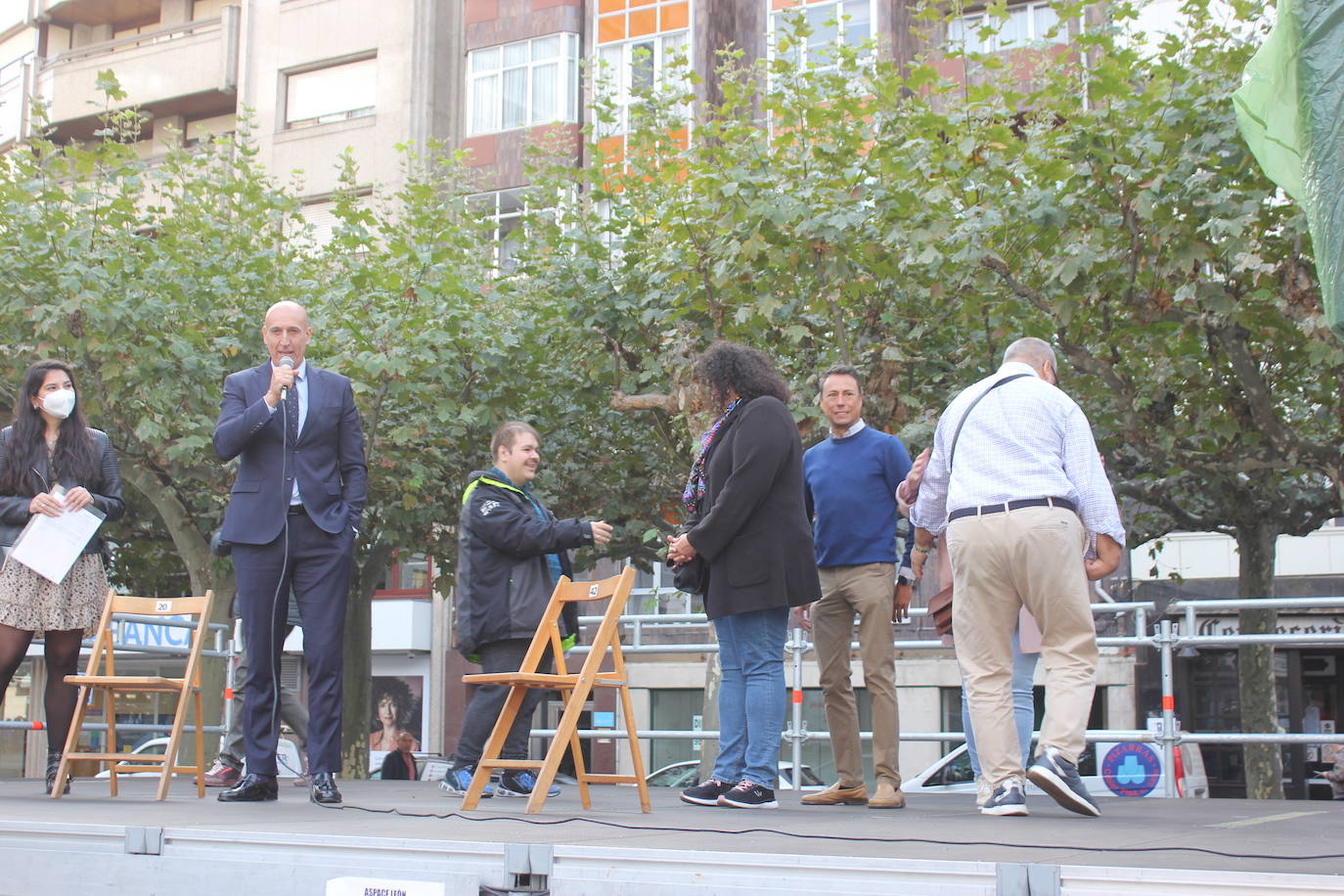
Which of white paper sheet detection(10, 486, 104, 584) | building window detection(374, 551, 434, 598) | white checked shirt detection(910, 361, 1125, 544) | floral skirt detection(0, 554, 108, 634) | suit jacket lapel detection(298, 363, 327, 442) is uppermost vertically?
building window detection(374, 551, 434, 598)

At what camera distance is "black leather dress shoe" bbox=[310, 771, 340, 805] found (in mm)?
6137

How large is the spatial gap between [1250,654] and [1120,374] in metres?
4.28

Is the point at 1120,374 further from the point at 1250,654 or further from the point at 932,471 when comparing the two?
the point at 932,471

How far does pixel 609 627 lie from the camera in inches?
233

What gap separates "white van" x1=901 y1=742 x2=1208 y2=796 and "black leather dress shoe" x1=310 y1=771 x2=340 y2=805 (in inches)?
376

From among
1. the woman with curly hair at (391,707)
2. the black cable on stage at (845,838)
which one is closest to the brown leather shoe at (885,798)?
the black cable on stage at (845,838)

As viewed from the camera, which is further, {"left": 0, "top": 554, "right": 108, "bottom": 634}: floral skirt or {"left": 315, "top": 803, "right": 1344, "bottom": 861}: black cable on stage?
{"left": 0, "top": 554, "right": 108, "bottom": 634}: floral skirt

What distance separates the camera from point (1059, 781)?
17.7ft

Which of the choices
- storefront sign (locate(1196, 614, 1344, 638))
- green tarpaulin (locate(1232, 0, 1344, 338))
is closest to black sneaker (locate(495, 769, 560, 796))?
green tarpaulin (locate(1232, 0, 1344, 338))

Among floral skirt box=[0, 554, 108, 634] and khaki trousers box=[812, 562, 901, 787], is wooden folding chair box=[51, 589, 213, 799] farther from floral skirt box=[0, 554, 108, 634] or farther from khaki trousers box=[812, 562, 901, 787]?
khaki trousers box=[812, 562, 901, 787]

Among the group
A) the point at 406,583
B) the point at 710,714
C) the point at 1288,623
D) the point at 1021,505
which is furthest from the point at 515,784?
the point at 406,583

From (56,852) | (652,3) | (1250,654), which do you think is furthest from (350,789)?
(652,3)

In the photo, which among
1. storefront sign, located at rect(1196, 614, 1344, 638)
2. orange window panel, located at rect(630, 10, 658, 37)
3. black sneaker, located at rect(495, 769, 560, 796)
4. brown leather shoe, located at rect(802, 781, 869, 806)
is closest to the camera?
brown leather shoe, located at rect(802, 781, 869, 806)

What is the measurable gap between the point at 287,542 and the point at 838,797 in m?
2.69
